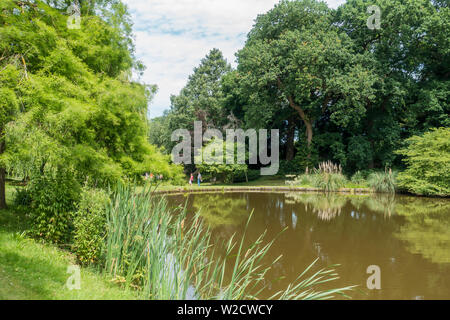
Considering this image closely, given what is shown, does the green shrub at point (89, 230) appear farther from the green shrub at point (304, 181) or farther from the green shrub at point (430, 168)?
the green shrub at point (304, 181)

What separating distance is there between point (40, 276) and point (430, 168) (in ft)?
54.6

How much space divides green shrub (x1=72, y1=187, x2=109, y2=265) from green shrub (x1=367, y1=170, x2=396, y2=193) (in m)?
15.8

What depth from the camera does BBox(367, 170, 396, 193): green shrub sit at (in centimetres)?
1653

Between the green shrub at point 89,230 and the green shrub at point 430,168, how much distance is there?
15158mm

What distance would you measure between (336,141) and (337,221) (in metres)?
13.6

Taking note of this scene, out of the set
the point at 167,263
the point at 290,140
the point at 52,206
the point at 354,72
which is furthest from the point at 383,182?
the point at 52,206

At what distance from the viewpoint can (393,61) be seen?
2033cm

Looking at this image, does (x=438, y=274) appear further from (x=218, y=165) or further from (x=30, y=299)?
(x=218, y=165)

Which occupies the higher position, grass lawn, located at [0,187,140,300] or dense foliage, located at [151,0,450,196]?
dense foliage, located at [151,0,450,196]

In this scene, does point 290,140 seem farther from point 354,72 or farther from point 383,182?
point 383,182

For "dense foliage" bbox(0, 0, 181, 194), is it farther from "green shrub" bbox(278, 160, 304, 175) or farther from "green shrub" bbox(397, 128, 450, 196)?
"green shrub" bbox(278, 160, 304, 175)

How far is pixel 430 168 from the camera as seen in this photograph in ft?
49.2

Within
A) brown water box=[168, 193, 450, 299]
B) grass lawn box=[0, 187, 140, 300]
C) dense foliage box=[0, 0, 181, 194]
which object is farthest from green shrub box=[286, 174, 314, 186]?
grass lawn box=[0, 187, 140, 300]
